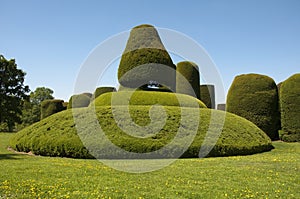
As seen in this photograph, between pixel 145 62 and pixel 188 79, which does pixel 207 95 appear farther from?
pixel 145 62

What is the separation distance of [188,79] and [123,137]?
15996mm

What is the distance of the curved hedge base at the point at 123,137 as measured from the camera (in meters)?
12.2

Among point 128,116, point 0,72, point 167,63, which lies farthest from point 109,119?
point 0,72

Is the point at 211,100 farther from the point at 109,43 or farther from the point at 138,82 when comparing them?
A: the point at 109,43

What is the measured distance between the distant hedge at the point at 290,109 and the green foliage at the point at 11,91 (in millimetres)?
25948

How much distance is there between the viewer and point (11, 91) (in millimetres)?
32188

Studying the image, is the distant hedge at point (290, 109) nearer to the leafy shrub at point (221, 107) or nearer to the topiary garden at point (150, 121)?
the topiary garden at point (150, 121)

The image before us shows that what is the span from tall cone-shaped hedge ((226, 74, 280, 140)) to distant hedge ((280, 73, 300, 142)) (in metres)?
0.78

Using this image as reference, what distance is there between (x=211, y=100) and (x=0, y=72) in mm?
23024

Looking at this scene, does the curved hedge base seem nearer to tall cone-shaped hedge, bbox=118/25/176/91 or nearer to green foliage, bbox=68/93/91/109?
tall cone-shaped hedge, bbox=118/25/176/91

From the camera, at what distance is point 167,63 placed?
1792cm

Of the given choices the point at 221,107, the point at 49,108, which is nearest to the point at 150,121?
the point at 221,107

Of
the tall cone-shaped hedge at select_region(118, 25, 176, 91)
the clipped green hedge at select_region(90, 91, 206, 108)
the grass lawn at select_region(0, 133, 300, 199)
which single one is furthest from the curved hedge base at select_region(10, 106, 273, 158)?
the tall cone-shaped hedge at select_region(118, 25, 176, 91)

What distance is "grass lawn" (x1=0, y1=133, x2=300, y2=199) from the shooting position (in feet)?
19.7
